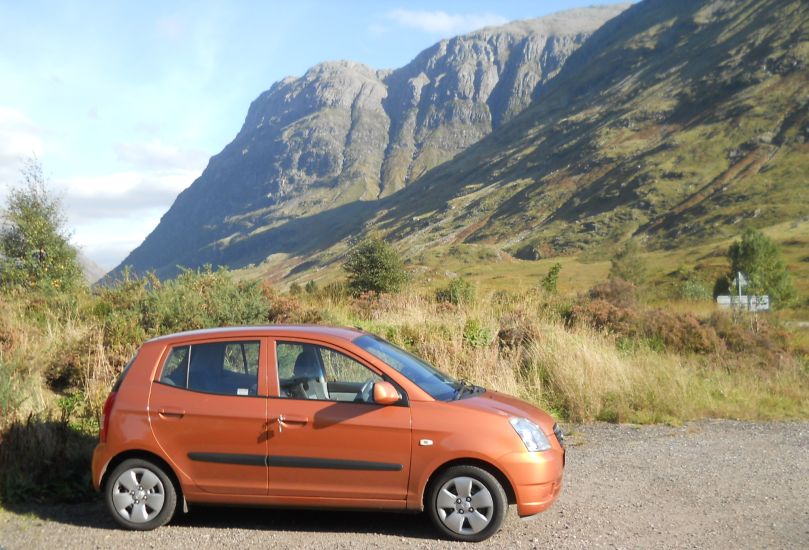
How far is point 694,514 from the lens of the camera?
6113 millimetres

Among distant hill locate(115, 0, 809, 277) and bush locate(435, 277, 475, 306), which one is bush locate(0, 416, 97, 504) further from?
distant hill locate(115, 0, 809, 277)

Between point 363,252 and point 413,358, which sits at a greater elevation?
point 363,252

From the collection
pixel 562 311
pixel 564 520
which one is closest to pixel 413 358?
pixel 564 520

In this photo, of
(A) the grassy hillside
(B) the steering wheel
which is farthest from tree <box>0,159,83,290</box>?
(A) the grassy hillside

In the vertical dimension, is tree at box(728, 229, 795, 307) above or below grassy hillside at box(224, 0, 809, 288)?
below

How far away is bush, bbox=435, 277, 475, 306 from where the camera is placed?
15994 millimetres

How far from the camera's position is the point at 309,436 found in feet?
18.8

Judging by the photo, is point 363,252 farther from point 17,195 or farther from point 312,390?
point 312,390

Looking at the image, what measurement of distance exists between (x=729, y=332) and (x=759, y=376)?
2.39 metres

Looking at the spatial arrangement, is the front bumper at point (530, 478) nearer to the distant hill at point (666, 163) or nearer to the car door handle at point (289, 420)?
the car door handle at point (289, 420)

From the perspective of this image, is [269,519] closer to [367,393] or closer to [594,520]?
[367,393]

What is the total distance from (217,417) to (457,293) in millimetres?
10735

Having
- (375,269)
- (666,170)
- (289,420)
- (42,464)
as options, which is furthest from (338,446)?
(666,170)

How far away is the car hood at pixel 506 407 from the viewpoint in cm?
579
